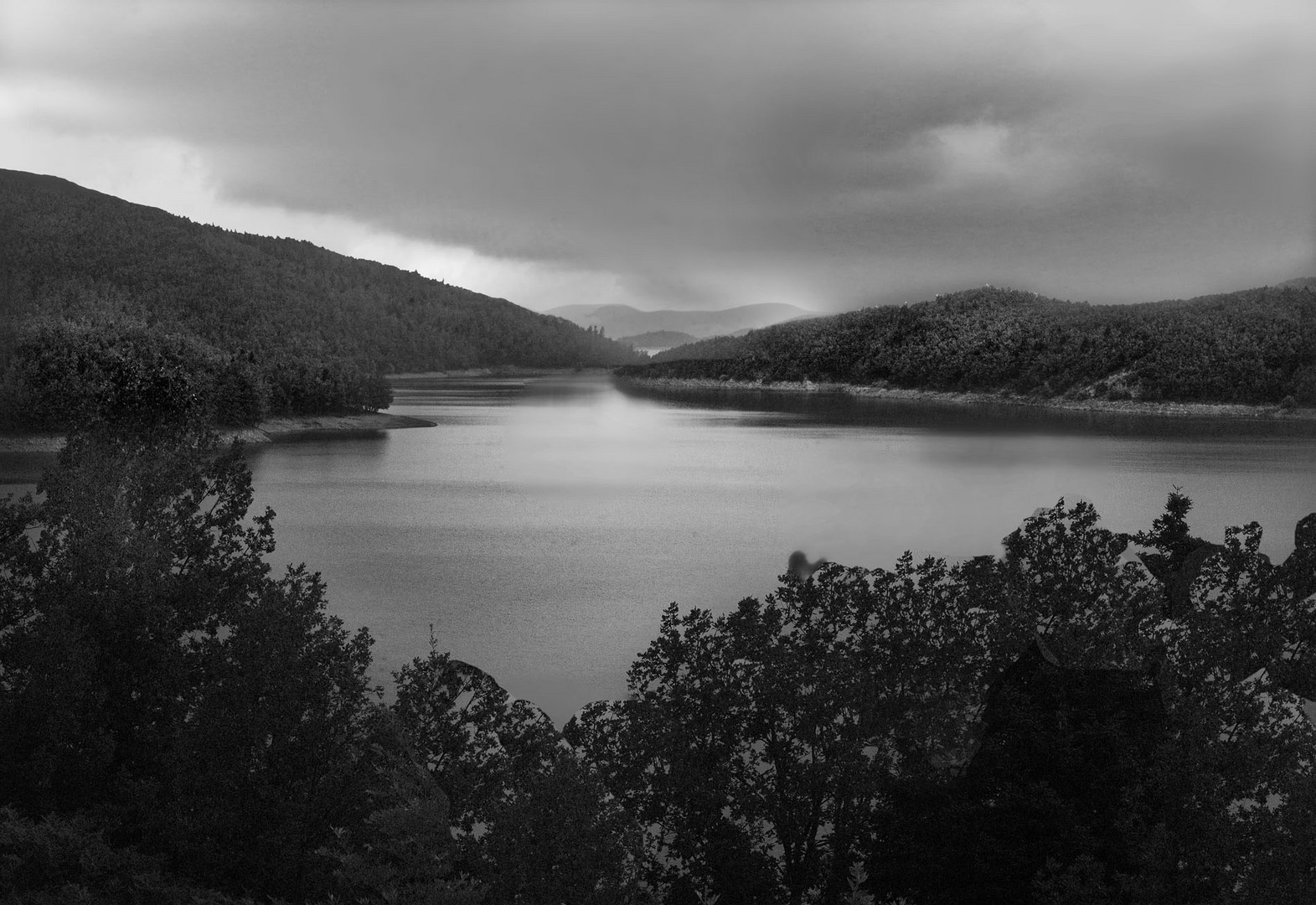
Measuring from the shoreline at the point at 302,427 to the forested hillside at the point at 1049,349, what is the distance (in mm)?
43421

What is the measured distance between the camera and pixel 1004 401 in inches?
3031

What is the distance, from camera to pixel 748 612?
1126 centimetres

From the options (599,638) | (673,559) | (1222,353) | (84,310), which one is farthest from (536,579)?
(84,310)

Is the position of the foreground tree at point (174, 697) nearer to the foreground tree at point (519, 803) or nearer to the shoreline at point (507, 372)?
the foreground tree at point (519, 803)

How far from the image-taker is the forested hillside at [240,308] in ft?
173

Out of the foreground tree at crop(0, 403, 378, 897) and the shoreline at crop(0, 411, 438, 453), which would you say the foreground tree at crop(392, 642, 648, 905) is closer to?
the foreground tree at crop(0, 403, 378, 897)

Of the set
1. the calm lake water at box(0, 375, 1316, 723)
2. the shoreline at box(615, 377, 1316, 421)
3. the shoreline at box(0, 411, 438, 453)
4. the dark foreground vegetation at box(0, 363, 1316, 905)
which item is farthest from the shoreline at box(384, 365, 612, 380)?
the dark foreground vegetation at box(0, 363, 1316, 905)

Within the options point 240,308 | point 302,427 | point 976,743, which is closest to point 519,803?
point 976,743

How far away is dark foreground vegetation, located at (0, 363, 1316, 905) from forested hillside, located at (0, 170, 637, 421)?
34516 millimetres

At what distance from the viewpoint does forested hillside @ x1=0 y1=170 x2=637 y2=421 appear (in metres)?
52.6

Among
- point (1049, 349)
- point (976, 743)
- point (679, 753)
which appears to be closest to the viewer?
point (679, 753)

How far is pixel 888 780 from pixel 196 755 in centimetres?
601

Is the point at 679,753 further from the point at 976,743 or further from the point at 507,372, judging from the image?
the point at 507,372

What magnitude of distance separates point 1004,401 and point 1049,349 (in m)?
6.86
